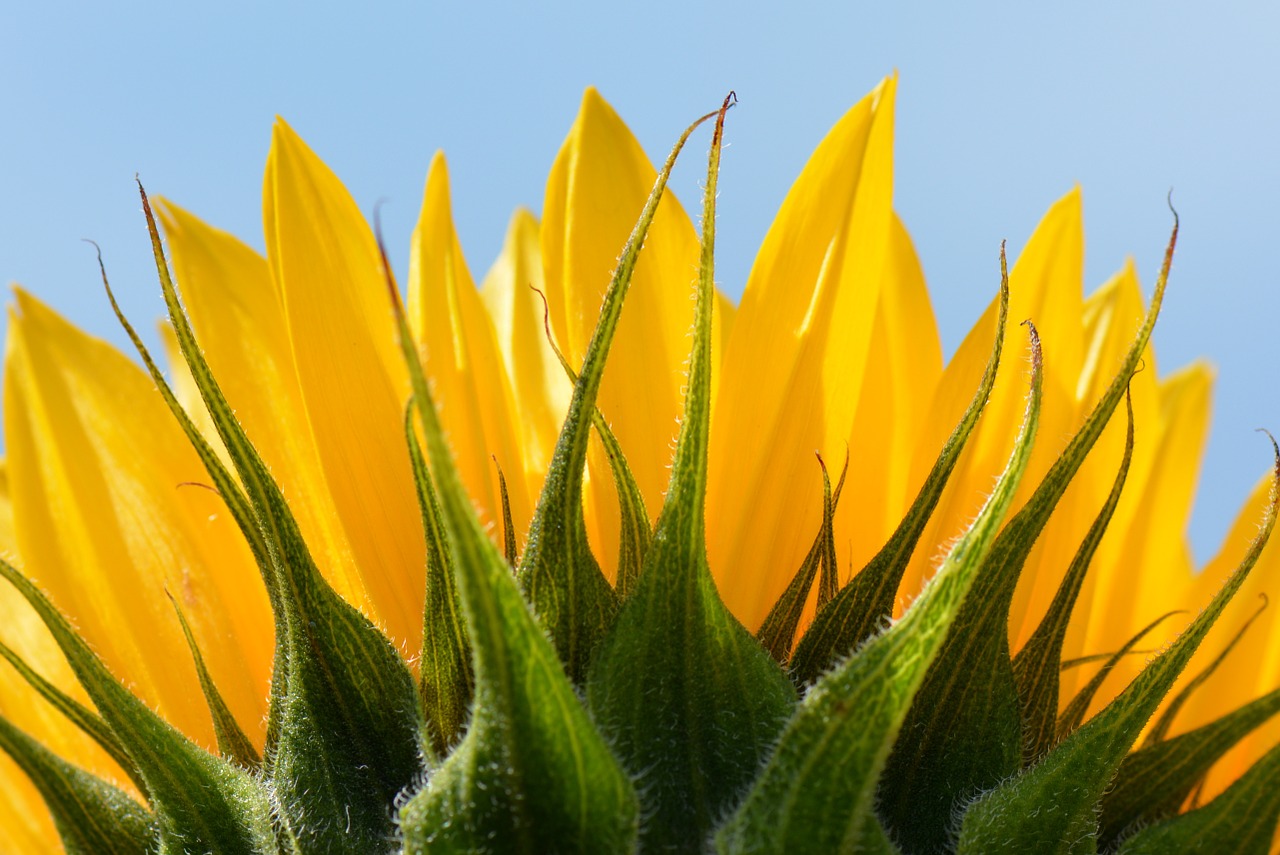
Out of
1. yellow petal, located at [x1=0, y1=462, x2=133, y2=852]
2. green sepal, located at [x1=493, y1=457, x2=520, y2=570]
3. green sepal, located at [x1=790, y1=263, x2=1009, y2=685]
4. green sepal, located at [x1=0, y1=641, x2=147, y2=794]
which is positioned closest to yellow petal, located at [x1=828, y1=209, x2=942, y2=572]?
green sepal, located at [x1=790, y1=263, x2=1009, y2=685]

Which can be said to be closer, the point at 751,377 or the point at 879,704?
the point at 879,704

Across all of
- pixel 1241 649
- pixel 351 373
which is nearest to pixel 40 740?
pixel 351 373

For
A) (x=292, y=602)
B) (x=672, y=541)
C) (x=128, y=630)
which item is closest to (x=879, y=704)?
(x=672, y=541)

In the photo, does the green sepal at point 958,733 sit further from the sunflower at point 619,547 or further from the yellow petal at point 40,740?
the yellow petal at point 40,740

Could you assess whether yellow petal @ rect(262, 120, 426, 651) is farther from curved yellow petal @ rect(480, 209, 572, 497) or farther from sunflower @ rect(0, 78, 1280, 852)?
curved yellow petal @ rect(480, 209, 572, 497)

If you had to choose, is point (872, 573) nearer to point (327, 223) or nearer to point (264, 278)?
point (327, 223)

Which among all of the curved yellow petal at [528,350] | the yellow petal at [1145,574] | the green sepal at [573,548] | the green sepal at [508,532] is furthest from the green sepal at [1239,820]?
the curved yellow petal at [528,350]
